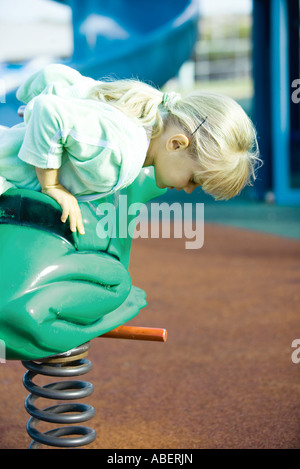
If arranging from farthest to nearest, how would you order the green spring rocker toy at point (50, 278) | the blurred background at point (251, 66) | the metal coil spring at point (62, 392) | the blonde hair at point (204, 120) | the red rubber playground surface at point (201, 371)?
the blurred background at point (251, 66) < the red rubber playground surface at point (201, 371) < the metal coil spring at point (62, 392) < the blonde hair at point (204, 120) < the green spring rocker toy at point (50, 278)

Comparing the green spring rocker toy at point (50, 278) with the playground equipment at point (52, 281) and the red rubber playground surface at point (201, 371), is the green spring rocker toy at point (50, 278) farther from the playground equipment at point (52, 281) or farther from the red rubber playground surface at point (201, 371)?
the red rubber playground surface at point (201, 371)

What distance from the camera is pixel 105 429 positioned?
2596 millimetres

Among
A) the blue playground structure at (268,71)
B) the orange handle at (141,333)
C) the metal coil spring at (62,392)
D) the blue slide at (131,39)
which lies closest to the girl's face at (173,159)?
the orange handle at (141,333)

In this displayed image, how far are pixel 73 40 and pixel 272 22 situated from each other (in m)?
Answer: 4.58

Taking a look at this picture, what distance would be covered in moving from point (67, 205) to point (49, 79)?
0.49 metres

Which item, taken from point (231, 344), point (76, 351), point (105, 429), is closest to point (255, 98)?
point (231, 344)

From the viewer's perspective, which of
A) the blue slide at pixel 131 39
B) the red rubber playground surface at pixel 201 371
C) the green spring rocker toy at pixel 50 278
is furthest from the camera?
the blue slide at pixel 131 39

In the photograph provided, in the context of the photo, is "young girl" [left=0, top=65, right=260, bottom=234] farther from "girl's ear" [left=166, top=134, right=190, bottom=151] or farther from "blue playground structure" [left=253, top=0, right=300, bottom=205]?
"blue playground structure" [left=253, top=0, right=300, bottom=205]

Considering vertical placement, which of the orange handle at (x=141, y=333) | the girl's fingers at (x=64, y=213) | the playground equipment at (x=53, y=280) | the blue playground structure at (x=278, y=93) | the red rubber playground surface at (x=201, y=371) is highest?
the blue playground structure at (x=278, y=93)

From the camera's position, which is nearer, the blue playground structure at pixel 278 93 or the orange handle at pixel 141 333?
the orange handle at pixel 141 333

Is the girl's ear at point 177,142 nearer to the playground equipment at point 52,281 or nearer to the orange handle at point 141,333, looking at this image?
the playground equipment at point 52,281

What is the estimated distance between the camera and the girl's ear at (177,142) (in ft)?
5.26

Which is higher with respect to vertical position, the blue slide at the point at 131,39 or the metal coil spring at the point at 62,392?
the blue slide at the point at 131,39

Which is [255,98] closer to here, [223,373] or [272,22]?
[272,22]
